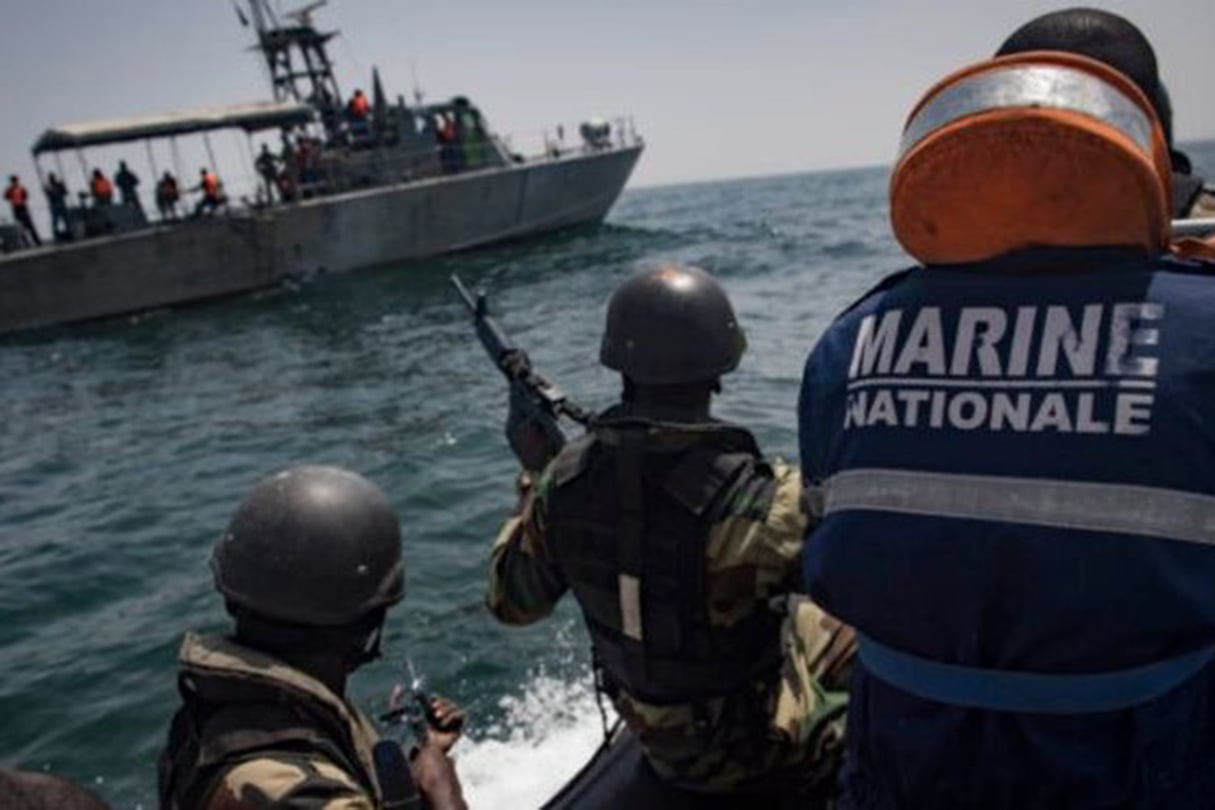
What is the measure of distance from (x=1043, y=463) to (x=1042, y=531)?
9 cm

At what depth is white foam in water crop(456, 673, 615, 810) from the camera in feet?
15.3

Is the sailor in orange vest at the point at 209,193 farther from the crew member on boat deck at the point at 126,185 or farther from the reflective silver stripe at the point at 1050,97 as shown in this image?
the reflective silver stripe at the point at 1050,97

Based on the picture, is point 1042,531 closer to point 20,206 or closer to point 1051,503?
point 1051,503

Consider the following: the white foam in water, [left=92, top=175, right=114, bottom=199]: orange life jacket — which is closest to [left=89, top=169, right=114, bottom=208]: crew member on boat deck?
[left=92, top=175, right=114, bottom=199]: orange life jacket

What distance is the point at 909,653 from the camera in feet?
4.77

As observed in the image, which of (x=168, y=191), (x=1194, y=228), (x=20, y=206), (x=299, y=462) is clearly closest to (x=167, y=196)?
(x=168, y=191)

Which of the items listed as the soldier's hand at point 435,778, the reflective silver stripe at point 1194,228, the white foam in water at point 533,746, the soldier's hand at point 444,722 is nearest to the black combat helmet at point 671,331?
the soldier's hand at point 444,722

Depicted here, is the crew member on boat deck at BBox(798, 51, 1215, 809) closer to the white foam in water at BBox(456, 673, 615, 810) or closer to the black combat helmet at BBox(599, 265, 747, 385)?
the black combat helmet at BBox(599, 265, 747, 385)

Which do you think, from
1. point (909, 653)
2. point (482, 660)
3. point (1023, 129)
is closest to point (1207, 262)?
point (1023, 129)

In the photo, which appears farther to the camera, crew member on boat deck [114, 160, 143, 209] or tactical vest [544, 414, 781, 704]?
crew member on boat deck [114, 160, 143, 209]

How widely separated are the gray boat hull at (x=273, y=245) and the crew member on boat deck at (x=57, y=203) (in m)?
1.36

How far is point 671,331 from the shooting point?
Answer: 9.60 ft

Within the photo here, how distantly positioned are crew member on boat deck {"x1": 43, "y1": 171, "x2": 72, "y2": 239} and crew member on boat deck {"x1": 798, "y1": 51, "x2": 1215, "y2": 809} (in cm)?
2767

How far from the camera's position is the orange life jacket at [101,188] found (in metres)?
25.2
